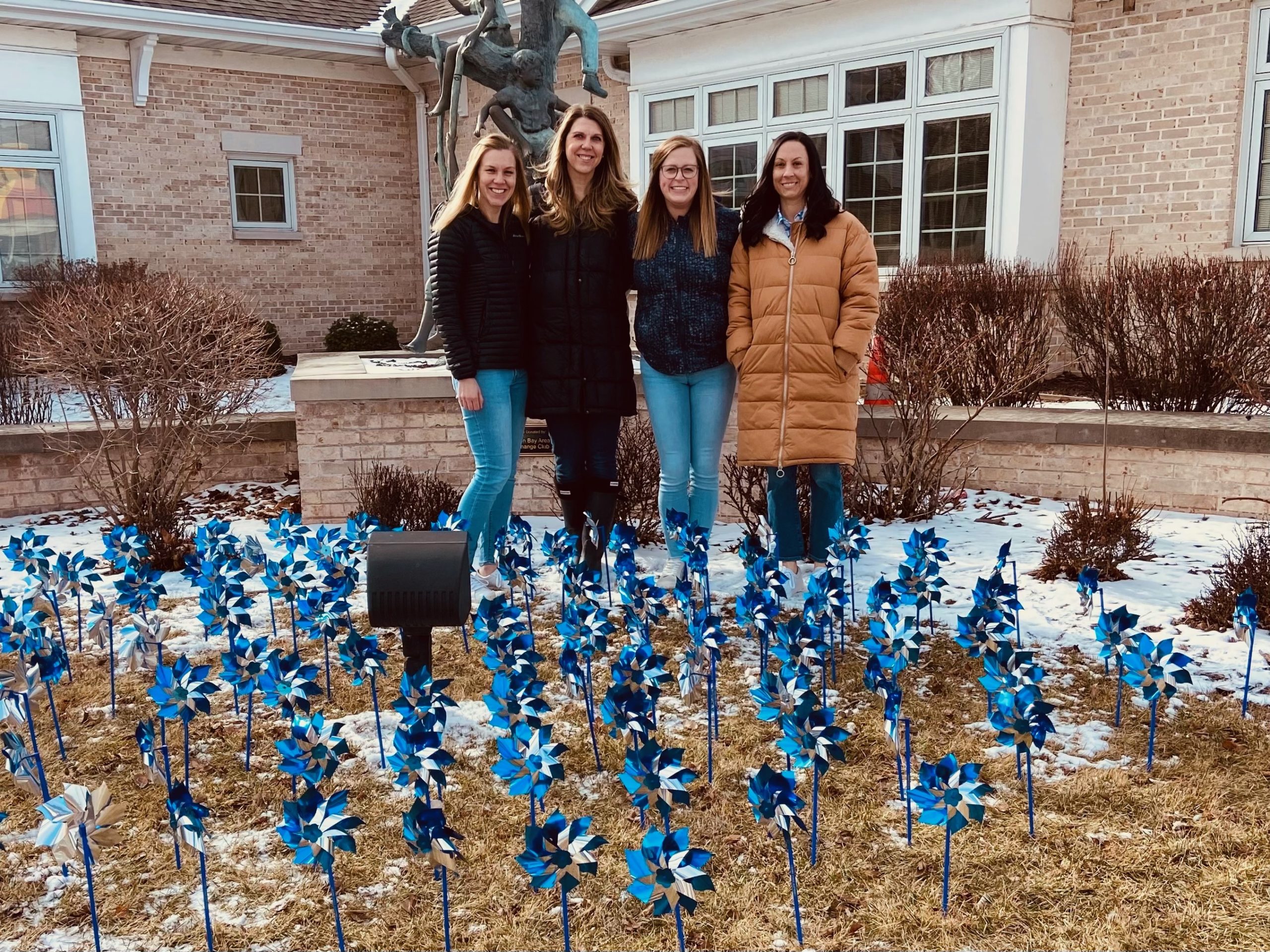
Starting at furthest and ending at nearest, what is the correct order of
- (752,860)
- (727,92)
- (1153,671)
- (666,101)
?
(666,101), (727,92), (1153,671), (752,860)

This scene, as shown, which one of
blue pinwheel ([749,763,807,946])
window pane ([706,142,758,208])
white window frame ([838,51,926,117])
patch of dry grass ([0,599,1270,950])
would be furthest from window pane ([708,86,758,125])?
blue pinwheel ([749,763,807,946])

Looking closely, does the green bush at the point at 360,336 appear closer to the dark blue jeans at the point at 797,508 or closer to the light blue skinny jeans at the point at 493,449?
the light blue skinny jeans at the point at 493,449

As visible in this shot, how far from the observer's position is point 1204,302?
640cm

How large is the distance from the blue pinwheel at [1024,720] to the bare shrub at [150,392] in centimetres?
395

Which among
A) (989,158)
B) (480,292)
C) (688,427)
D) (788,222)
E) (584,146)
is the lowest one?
(688,427)

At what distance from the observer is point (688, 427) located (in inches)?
177

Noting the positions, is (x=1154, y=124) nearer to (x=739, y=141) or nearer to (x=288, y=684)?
(x=739, y=141)

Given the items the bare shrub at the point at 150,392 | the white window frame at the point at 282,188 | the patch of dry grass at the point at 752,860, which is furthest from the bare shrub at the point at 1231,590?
the white window frame at the point at 282,188

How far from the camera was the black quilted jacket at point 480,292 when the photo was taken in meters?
4.23

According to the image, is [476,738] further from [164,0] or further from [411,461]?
[164,0]

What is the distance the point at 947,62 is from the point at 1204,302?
15.3ft

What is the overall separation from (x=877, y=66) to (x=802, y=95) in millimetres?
906

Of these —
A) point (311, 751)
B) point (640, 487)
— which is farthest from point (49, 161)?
point (311, 751)

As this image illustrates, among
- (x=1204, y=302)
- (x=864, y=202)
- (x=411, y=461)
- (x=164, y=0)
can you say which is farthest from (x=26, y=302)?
(x=1204, y=302)
